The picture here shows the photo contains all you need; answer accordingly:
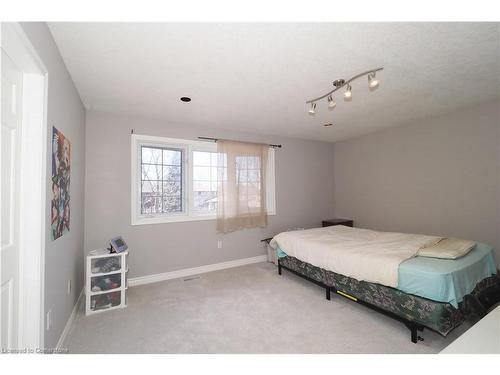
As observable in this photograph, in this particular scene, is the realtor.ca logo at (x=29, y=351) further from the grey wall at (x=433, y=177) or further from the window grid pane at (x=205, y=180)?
the grey wall at (x=433, y=177)

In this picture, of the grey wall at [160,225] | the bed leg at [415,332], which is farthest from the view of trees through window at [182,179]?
the bed leg at [415,332]

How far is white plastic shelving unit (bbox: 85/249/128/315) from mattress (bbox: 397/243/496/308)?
2826 mm

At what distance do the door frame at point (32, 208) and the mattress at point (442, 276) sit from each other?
270 centimetres

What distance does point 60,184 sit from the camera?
71.8 inches

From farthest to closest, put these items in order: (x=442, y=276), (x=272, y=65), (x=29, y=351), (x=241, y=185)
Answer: (x=241, y=185)
(x=272, y=65)
(x=442, y=276)
(x=29, y=351)

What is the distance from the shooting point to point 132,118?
3.23 metres

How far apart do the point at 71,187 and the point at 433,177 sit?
187 inches

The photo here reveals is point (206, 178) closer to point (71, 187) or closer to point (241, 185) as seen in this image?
point (241, 185)

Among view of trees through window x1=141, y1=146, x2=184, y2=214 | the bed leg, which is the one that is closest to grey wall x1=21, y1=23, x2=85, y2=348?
view of trees through window x1=141, y1=146, x2=184, y2=214

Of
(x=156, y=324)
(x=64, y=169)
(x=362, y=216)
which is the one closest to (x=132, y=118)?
(x=64, y=169)

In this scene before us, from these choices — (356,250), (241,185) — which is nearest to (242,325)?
(356,250)
